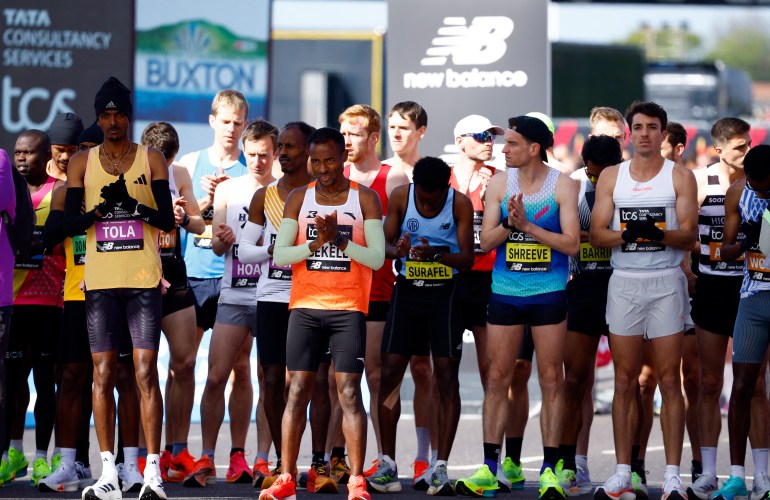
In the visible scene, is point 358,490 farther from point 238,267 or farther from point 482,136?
point 482,136

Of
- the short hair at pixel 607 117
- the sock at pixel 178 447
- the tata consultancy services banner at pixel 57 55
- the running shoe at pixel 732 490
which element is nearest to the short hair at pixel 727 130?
the short hair at pixel 607 117

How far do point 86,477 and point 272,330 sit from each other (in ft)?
5.44

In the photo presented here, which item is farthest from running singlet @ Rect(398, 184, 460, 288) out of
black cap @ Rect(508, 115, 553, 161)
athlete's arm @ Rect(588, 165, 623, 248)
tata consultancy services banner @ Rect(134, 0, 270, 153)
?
tata consultancy services banner @ Rect(134, 0, 270, 153)

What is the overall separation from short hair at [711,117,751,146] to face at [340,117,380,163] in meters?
2.37

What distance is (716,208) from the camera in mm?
9797

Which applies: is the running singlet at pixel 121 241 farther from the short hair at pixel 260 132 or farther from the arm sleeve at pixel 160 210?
the short hair at pixel 260 132

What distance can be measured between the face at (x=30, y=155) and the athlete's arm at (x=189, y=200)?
89 cm

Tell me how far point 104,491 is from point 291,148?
2.46 metres

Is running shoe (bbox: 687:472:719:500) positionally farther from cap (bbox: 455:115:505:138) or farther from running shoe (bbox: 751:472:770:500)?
cap (bbox: 455:115:505:138)

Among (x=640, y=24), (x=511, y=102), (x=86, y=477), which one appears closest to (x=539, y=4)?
(x=511, y=102)

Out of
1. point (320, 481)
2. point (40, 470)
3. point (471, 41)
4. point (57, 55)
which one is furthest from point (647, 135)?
point (57, 55)

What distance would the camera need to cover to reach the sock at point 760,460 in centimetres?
924

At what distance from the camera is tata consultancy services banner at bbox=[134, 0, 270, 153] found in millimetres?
17094

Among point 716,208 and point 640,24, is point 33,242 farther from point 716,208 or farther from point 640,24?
point 640,24
